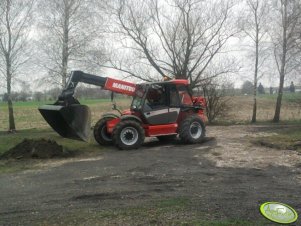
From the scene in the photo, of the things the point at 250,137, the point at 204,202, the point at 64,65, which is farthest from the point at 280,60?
the point at 204,202

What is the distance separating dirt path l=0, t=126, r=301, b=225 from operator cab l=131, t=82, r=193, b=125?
5.36 ft

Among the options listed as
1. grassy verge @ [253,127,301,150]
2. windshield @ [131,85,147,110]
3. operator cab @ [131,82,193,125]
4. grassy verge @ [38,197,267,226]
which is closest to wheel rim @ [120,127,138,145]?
operator cab @ [131,82,193,125]

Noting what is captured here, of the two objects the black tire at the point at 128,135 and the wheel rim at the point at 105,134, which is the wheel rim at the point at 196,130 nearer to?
the black tire at the point at 128,135

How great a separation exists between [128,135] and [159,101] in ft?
5.42

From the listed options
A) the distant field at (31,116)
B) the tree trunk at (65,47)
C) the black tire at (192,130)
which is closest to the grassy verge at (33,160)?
the black tire at (192,130)

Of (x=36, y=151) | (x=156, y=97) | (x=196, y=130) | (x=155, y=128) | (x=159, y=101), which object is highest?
(x=156, y=97)

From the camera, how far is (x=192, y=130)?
1275 cm

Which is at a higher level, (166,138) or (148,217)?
(166,138)

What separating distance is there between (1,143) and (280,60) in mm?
16053

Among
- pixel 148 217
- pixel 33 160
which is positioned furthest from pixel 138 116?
pixel 148 217

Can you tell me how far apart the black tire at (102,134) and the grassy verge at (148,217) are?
268 inches
